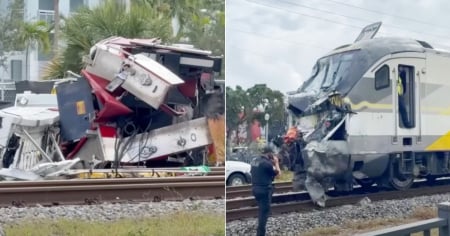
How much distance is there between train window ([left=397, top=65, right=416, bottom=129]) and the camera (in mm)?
2432

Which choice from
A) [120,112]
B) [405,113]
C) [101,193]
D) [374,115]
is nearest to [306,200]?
[374,115]

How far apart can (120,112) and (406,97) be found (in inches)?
61.6

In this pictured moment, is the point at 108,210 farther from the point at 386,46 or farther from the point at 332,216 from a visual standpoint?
the point at 386,46

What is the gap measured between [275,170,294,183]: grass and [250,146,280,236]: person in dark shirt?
17 mm

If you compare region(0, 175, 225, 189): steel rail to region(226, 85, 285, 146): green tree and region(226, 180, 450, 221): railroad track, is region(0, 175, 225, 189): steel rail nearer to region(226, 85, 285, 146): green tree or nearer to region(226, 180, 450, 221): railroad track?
region(226, 180, 450, 221): railroad track

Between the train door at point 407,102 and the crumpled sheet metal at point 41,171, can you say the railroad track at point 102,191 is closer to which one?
the crumpled sheet metal at point 41,171

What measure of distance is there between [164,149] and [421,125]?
1.75m

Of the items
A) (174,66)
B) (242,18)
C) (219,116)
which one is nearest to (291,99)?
(242,18)

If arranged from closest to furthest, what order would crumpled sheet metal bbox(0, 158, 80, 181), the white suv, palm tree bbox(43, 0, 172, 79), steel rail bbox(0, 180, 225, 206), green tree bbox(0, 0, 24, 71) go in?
the white suv → green tree bbox(0, 0, 24, 71) → palm tree bbox(43, 0, 172, 79) → crumpled sheet metal bbox(0, 158, 80, 181) → steel rail bbox(0, 180, 225, 206)

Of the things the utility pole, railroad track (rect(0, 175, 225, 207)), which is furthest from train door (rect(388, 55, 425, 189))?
railroad track (rect(0, 175, 225, 207))

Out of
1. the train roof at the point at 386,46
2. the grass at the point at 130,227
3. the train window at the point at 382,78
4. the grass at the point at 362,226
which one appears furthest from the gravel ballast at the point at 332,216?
the grass at the point at 130,227

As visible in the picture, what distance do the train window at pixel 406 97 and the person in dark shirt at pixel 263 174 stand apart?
0.53m

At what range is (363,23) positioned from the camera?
2.36 meters

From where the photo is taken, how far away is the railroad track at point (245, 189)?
2.18 meters
